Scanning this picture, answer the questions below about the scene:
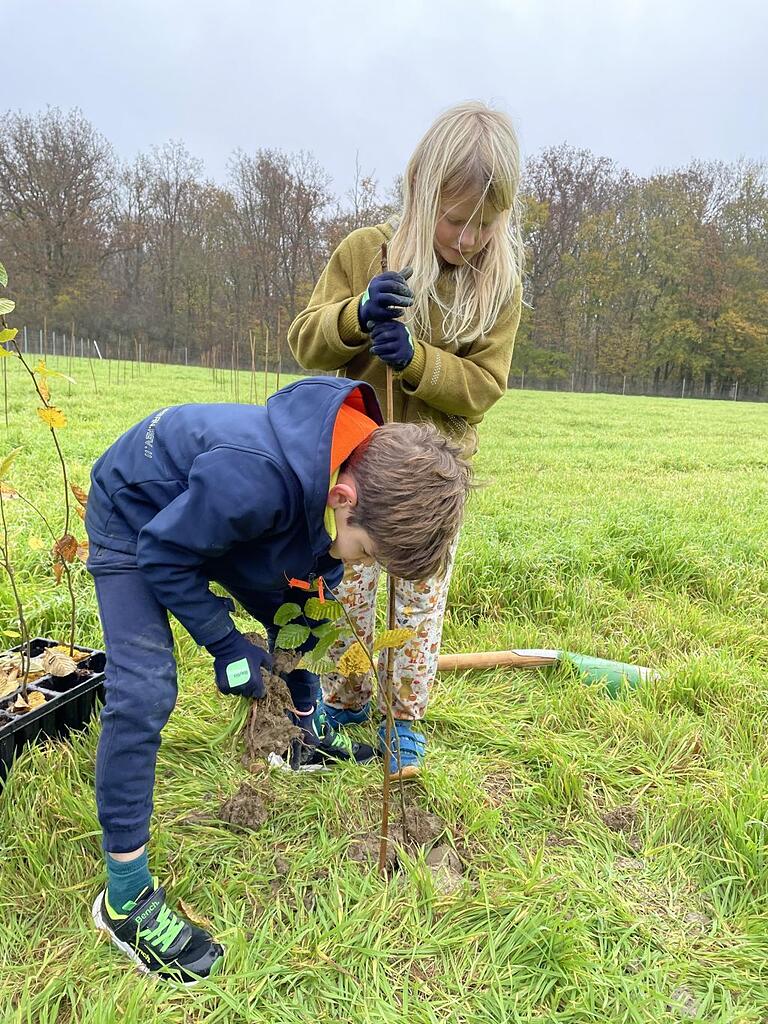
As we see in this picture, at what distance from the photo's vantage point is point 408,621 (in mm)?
2039

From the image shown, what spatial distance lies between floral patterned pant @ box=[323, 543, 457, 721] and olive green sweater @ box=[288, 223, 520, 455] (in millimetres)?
425

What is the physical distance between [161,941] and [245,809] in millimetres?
372

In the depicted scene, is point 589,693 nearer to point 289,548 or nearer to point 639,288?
point 289,548

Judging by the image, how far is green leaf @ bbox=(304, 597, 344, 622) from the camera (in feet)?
4.77

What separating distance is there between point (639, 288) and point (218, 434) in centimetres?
3549

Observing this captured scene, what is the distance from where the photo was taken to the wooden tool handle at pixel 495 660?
2.71m

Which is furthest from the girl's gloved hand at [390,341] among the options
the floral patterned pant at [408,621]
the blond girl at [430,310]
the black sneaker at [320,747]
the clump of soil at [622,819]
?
the clump of soil at [622,819]

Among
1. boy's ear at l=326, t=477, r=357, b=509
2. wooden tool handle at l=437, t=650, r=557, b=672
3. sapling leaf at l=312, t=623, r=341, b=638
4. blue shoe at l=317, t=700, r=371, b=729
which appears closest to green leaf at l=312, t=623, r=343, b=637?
sapling leaf at l=312, t=623, r=341, b=638

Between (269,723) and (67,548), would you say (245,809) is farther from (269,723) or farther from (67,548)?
(67,548)

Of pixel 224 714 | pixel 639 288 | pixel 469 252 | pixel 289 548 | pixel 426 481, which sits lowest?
pixel 224 714

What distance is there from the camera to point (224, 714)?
7.47 feet

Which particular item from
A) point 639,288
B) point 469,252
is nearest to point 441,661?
point 469,252

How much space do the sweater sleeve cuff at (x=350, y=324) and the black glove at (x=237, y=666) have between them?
82 centimetres

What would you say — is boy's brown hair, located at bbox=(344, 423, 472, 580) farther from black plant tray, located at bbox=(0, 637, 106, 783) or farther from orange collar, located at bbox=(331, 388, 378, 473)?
black plant tray, located at bbox=(0, 637, 106, 783)
